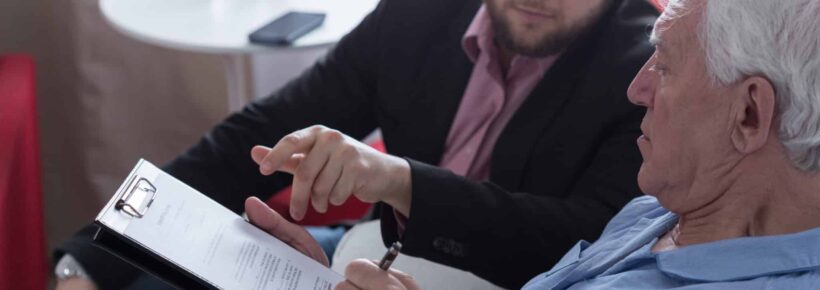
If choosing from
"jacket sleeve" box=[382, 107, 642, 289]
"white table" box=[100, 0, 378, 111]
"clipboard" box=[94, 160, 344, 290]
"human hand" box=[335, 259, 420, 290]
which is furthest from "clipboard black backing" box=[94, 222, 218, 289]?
"white table" box=[100, 0, 378, 111]

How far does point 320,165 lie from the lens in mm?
1215

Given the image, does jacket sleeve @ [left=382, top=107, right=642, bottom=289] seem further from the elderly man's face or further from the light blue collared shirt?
the elderly man's face

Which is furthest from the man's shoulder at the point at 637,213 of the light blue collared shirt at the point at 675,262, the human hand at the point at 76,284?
the human hand at the point at 76,284

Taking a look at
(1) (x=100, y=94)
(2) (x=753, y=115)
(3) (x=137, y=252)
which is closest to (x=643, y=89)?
(2) (x=753, y=115)

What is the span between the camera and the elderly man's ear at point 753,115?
34.9 inches

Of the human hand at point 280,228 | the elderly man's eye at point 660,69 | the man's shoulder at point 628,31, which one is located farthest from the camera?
the man's shoulder at point 628,31

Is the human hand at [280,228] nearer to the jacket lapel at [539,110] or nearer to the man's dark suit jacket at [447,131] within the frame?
the man's dark suit jacket at [447,131]

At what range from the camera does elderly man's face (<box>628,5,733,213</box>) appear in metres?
0.95

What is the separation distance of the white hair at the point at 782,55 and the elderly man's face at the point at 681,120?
3 cm

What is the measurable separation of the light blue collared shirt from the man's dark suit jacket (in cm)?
21

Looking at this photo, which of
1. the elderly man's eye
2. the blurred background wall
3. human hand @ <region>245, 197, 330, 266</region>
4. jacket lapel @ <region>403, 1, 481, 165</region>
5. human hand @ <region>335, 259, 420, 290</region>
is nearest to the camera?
the elderly man's eye

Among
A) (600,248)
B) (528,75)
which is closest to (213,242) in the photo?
(600,248)

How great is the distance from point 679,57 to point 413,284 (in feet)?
1.27

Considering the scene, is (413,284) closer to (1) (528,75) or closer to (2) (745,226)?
(2) (745,226)
